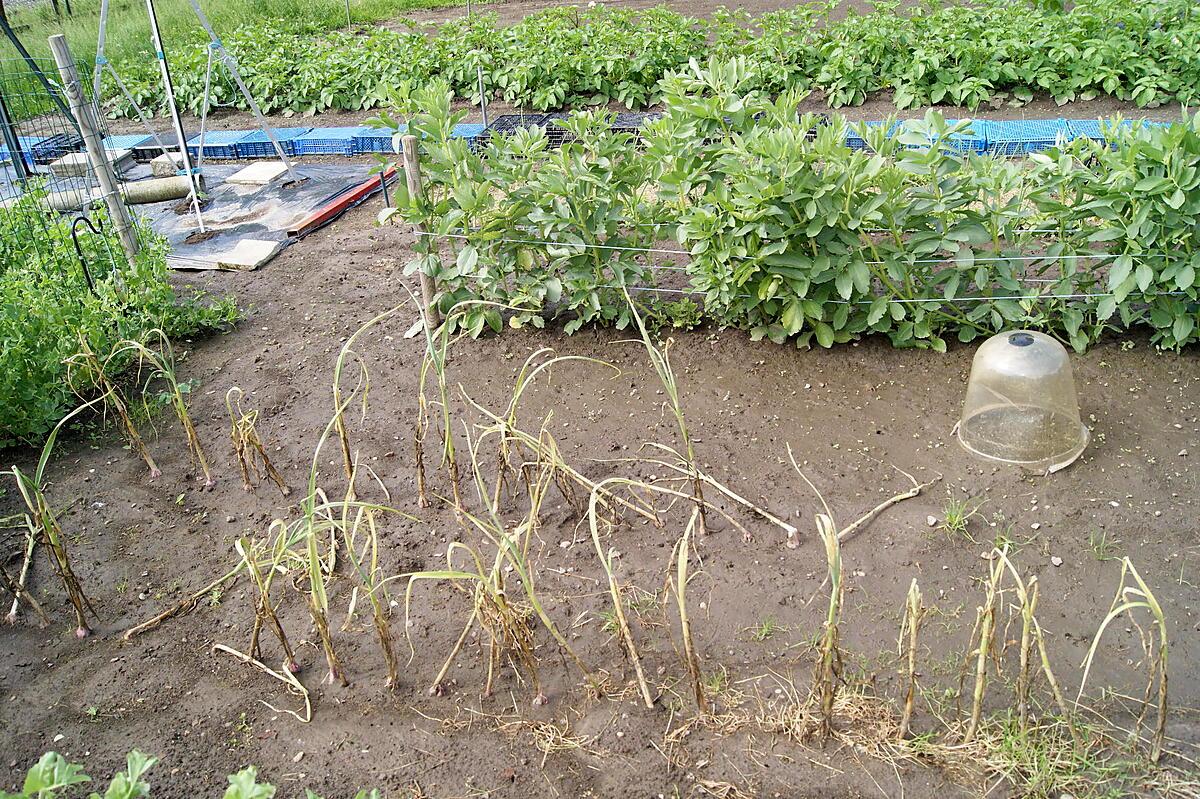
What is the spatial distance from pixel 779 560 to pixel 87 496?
8.67ft

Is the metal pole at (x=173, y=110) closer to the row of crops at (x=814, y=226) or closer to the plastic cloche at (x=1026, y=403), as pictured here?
the row of crops at (x=814, y=226)

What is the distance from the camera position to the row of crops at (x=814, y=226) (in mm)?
3826

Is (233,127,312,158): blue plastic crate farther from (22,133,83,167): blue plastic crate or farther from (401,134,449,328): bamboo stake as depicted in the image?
(401,134,449,328): bamboo stake

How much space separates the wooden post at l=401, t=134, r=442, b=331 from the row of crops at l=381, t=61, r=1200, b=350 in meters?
0.06

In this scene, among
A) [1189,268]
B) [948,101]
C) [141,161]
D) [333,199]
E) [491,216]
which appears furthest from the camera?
[141,161]

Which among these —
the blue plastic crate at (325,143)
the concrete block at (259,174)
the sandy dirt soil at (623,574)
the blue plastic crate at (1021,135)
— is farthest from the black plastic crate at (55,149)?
the blue plastic crate at (1021,135)

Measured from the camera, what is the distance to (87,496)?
376 centimetres

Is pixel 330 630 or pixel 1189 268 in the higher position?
pixel 1189 268

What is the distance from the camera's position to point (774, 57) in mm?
7625

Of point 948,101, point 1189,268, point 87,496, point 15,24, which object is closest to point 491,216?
point 87,496

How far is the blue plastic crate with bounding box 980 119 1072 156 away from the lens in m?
6.11

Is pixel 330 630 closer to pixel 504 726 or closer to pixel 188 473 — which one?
pixel 504 726

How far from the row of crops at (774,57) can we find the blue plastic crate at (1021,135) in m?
Result: 0.46

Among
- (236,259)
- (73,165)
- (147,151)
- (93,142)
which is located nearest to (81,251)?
(93,142)
